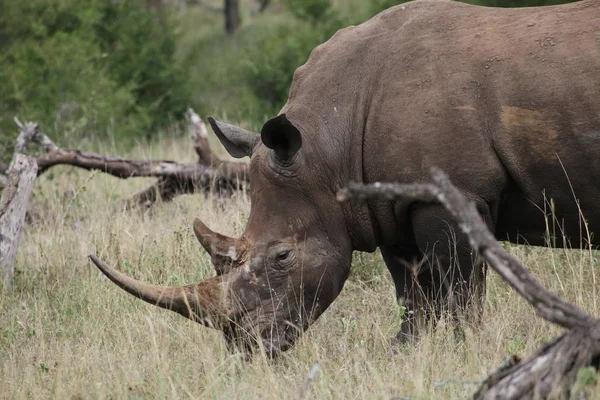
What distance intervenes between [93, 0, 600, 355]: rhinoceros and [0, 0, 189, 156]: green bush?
6.97 meters

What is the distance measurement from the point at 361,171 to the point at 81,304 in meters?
2.50

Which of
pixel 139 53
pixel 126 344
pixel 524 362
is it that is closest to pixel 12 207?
pixel 126 344

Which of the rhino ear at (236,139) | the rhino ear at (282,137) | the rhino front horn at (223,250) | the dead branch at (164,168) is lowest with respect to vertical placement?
the dead branch at (164,168)

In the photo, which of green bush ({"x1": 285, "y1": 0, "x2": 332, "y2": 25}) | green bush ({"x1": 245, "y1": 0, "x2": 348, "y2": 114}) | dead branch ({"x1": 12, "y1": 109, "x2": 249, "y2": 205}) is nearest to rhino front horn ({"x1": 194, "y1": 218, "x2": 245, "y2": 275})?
dead branch ({"x1": 12, "y1": 109, "x2": 249, "y2": 205})

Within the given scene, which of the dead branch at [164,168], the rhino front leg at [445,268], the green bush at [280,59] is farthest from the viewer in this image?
the green bush at [280,59]

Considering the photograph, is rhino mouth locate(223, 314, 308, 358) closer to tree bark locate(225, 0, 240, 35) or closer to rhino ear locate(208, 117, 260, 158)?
rhino ear locate(208, 117, 260, 158)

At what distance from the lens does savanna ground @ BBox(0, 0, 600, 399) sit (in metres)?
5.39

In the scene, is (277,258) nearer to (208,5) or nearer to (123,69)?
(123,69)

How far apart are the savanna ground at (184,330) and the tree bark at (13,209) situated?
22cm

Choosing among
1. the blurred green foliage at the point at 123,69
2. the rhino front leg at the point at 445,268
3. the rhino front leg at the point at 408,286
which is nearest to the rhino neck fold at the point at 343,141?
the rhino front leg at the point at 445,268

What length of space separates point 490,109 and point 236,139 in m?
1.77

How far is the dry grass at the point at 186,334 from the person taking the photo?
5.38 meters

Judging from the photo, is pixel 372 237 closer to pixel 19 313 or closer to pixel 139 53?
pixel 19 313

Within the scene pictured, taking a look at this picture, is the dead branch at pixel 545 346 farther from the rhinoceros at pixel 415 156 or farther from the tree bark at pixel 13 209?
the tree bark at pixel 13 209
